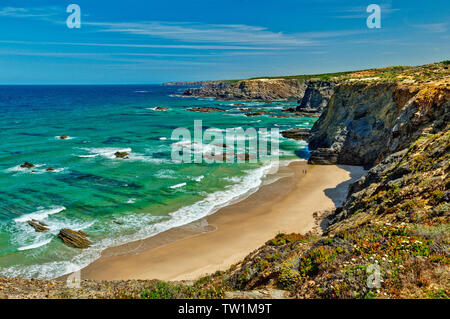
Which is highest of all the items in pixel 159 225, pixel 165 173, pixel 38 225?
pixel 165 173

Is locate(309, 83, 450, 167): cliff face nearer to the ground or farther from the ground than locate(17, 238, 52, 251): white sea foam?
farther from the ground

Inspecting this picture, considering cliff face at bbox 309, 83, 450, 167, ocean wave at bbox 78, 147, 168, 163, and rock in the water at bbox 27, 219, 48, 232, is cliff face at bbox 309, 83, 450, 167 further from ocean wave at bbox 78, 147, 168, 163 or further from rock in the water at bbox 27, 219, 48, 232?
rock in the water at bbox 27, 219, 48, 232

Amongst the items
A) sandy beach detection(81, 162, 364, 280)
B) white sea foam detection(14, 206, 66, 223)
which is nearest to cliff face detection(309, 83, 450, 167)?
sandy beach detection(81, 162, 364, 280)

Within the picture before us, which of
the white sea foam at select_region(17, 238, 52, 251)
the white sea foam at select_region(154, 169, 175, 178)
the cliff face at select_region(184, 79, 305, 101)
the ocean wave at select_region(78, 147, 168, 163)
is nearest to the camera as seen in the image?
the white sea foam at select_region(17, 238, 52, 251)

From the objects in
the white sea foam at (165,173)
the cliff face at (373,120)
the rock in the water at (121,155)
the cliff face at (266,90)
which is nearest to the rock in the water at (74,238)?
the white sea foam at (165,173)

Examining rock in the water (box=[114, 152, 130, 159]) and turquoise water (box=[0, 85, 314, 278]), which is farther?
rock in the water (box=[114, 152, 130, 159])

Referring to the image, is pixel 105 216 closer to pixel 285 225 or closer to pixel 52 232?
pixel 52 232

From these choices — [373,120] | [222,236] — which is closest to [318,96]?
[373,120]

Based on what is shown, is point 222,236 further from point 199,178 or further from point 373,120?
point 373,120
